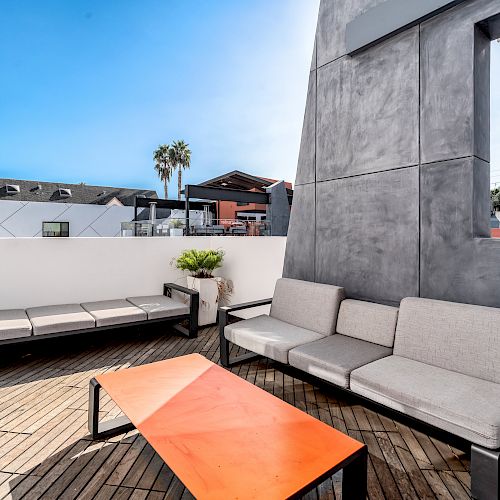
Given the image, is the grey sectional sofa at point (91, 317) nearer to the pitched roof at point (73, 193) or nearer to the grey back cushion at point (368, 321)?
the grey back cushion at point (368, 321)

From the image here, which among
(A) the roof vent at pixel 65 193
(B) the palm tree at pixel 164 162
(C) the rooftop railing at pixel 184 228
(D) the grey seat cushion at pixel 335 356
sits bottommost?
(D) the grey seat cushion at pixel 335 356

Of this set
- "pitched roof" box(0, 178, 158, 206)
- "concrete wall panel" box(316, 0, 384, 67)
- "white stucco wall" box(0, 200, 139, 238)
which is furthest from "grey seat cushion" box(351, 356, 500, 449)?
"pitched roof" box(0, 178, 158, 206)

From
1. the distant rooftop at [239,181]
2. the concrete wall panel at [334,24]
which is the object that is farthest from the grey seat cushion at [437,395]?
the distant rooftop at [239,181]

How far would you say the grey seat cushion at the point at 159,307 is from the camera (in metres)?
3.91

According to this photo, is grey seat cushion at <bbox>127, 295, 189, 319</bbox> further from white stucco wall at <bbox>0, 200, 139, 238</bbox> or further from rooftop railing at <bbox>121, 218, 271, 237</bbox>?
white stucco wall at <bbox>0, 200, 139, 238</bbox>

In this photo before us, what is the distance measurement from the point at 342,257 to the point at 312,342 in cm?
97

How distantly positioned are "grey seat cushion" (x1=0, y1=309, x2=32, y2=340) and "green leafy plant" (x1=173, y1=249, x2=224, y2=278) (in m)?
1.94

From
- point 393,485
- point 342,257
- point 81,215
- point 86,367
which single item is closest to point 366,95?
point 342,257

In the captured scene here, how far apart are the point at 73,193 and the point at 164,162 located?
881 centimetres

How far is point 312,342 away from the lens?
2.80 meters

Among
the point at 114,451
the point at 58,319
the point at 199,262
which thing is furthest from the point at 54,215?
the point at 114,451

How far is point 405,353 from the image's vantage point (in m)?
2.47

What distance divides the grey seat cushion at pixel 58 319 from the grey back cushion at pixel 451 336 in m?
2.95

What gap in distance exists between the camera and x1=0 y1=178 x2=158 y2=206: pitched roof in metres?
14.0
